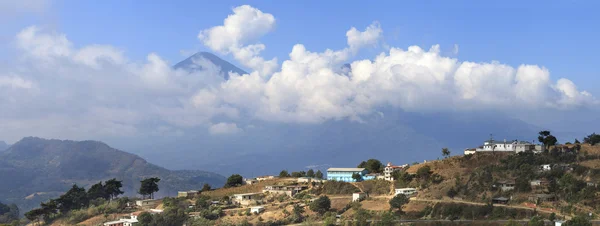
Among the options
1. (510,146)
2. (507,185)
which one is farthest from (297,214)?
(510,146)

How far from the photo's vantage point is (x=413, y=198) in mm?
67562

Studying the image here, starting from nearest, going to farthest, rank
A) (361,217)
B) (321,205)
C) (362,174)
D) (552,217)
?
(552,217) < (361,217) < (321,205) < (362,174)

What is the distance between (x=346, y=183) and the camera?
7856 cm

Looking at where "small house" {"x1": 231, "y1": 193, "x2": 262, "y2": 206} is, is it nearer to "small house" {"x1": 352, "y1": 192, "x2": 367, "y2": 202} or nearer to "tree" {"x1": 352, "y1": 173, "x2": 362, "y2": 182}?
"tree" {"x1": 352, "y1": 173, "x2": 362, "y2": 182}

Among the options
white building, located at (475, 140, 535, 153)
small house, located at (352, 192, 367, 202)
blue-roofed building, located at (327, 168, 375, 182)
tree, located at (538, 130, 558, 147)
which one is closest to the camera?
small house, located at (352, 192, 367, 202)

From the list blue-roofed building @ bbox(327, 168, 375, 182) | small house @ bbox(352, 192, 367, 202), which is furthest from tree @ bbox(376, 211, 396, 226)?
blue-roofed building @ bbox(327, 168, 375, 182)

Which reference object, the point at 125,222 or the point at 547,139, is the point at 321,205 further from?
the point at 547,139

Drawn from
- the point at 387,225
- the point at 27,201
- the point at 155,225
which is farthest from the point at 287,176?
the point at 27,201

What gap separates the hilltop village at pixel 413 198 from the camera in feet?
195

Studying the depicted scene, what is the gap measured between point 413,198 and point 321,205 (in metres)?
11.4

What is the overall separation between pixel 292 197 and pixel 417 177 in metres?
17.8

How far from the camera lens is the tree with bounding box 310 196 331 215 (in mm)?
66688

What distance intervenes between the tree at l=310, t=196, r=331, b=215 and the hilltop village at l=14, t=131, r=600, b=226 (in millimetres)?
122

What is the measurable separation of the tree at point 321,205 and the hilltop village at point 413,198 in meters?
0.12
